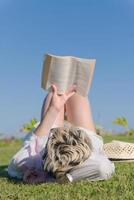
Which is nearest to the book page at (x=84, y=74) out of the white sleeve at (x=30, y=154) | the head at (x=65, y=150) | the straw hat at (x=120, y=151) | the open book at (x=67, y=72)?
the open book at (x=67, y=72)

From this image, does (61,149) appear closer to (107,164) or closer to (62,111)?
(107,164)

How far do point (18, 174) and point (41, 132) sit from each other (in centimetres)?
49

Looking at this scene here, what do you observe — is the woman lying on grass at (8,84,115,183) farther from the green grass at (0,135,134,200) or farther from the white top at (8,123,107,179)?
the green grass at (0,135,134,200)

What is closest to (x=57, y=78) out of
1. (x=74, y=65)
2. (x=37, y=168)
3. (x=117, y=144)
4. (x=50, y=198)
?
(x=74, y=65)

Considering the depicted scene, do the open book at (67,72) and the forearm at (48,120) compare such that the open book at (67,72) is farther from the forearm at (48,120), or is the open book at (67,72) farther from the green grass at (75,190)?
the green grass at (75,190)

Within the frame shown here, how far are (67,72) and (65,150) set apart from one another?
0.77 meters

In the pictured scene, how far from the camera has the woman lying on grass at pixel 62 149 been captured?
4602 mm

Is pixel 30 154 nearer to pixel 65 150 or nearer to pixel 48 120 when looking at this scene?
pixel 48 120

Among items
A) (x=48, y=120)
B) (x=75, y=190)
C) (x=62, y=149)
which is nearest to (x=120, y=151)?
(x=48, y=120)

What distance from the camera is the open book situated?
485 cm

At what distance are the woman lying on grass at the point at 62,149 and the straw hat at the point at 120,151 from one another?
1172mm

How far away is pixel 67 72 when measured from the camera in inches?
193

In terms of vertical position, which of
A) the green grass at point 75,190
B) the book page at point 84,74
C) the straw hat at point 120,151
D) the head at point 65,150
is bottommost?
the straw hat at point 120,151

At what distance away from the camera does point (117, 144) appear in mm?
6645
